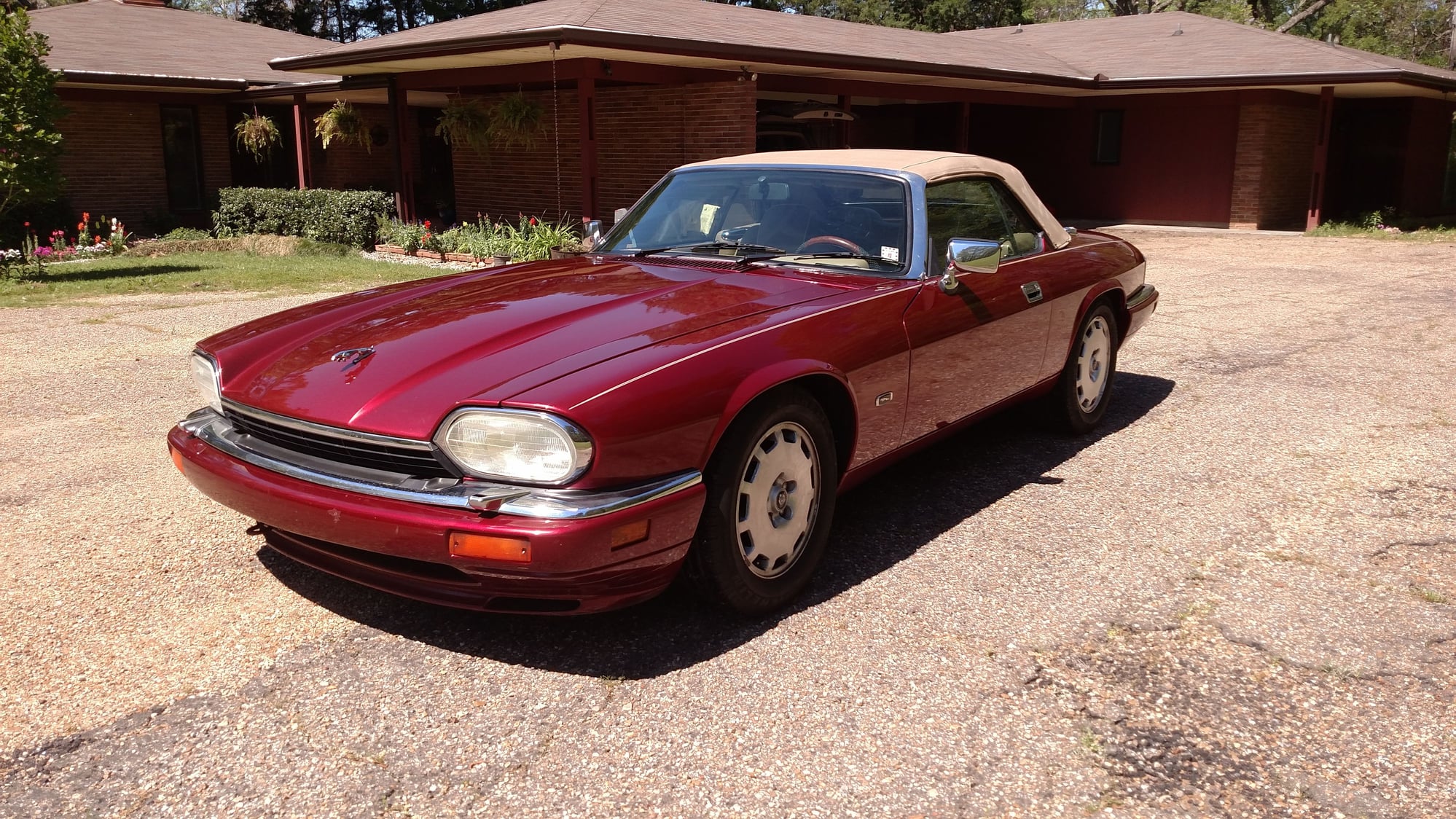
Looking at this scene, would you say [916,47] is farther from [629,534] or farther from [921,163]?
[629,534]

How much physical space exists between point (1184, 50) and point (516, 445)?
23.5 m

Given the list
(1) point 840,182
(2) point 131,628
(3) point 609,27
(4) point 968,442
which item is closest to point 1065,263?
(4) point 968,442

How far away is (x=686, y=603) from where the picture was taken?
3.82 meters

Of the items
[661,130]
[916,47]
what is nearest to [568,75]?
Answer: [661,130]

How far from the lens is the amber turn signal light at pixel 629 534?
3.04 m

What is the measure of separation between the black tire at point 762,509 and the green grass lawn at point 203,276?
30.5 ft

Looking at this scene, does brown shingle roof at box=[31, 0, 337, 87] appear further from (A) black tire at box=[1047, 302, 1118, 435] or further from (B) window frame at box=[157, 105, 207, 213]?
(A) black tire at box=[1047, 302, 1118, 435]

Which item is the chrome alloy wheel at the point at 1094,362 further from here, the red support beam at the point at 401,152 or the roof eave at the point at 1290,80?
the roof eave at the point at 1290,80

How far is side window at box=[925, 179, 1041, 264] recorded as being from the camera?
182 inches

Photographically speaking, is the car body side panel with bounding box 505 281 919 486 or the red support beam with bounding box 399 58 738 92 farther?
the red support beam with bounding box 399 58 738 92

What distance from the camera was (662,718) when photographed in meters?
3.05

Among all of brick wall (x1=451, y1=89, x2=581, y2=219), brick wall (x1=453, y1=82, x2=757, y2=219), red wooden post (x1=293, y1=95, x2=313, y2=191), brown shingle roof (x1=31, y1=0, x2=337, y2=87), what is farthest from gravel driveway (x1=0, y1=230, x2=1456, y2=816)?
brown shingle roof (x1=31, y1=0, x2=337, y2=87)

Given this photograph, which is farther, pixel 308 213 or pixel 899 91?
pixel 899 91

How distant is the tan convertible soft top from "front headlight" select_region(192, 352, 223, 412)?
2.26m
